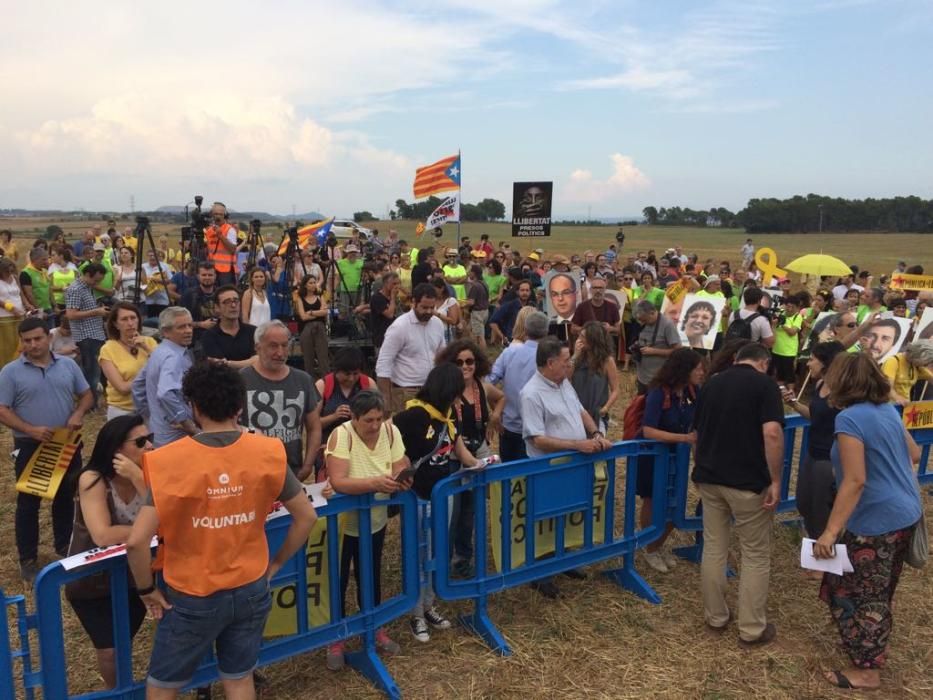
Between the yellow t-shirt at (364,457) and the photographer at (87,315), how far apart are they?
18.4 ft

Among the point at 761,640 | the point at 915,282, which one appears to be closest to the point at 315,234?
the point at 915,282

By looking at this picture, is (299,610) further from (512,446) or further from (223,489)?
(512,446)

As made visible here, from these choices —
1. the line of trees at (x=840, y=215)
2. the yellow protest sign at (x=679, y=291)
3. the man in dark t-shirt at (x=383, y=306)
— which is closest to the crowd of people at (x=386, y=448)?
the man in dark t-shirt at (x=383, y=306)

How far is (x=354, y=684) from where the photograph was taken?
4.01 metres

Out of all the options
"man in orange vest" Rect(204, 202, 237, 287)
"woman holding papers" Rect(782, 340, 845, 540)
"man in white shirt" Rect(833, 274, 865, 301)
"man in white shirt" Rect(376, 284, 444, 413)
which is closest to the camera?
"woman holding papers" Rect(782, 340, 845, 540)

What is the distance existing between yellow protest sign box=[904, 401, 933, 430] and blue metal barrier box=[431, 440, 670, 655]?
2406 mm

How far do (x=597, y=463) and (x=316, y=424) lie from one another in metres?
1.86

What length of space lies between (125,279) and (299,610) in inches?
345

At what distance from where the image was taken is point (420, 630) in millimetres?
4434

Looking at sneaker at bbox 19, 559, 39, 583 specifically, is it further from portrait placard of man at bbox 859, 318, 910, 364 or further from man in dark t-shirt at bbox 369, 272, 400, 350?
portrait placard of man at bbox 859, 318, 910, 364

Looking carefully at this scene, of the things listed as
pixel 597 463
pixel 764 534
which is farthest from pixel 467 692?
pixel 764 534

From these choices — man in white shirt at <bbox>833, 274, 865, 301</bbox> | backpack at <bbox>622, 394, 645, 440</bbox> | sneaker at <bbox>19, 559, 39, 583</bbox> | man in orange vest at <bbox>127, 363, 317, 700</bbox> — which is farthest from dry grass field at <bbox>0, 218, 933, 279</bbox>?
man in orange vest at <bbox>127, 363, 317, 700</bbox>

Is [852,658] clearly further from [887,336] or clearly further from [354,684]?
[887,336]

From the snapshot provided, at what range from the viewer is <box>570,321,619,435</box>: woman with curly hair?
18.8 feet
